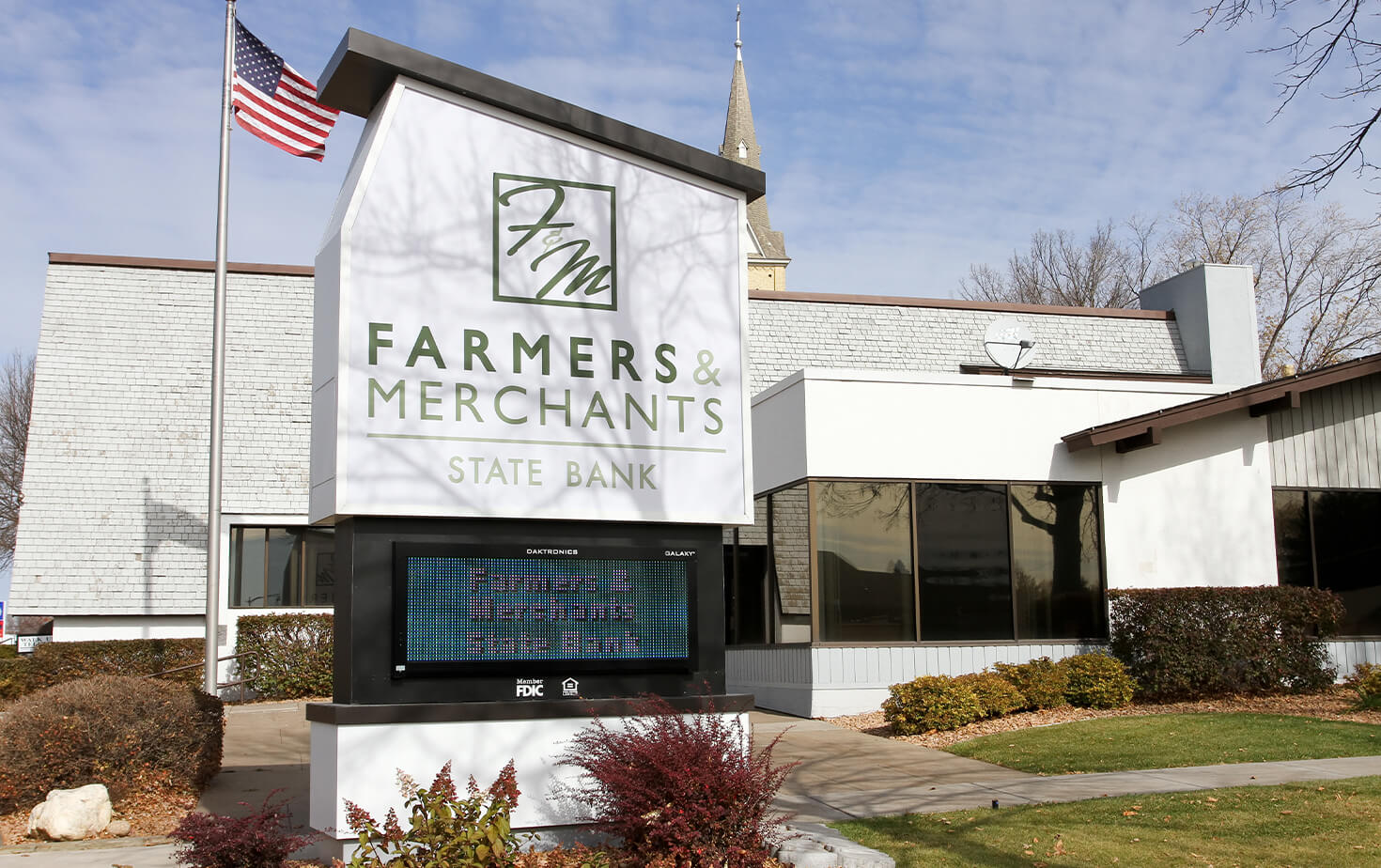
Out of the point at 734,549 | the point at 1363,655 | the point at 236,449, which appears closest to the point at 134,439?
the point at 236,449

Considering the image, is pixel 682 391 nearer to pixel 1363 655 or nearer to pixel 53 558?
pixel 1363 655

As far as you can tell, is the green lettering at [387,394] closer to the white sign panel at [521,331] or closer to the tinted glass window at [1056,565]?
the white sign panel at [521,331]

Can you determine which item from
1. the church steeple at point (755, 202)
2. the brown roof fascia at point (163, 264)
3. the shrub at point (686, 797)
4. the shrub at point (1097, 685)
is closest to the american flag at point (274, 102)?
the brown roof fascia at point (163, 264)

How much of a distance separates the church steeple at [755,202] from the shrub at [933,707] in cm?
5084

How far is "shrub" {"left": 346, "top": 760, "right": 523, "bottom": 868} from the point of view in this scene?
663 cm

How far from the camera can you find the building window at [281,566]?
866 inches

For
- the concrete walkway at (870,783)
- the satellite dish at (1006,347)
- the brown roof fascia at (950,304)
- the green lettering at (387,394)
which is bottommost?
the concrete walkway at (870,783)

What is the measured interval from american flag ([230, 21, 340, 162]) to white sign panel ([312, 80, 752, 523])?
8567 mm

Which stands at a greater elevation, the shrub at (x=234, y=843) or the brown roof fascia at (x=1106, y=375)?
the brown roof fascia at (x=1106, y=375)

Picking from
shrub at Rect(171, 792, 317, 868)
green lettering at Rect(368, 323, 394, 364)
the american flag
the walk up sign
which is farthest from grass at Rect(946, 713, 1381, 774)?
the american flag

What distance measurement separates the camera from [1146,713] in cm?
1445

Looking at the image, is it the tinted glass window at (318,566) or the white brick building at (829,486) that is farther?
the tinted glass window at (318,566)

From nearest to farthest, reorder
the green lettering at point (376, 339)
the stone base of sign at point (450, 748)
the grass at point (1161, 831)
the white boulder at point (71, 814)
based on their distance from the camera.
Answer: the grass at point (1161, 831)
the stone base of sign at point (450, 748)
the green lettering at point (376, 339)
the white boulder at point (71, 814)

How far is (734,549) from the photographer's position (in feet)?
63.1
